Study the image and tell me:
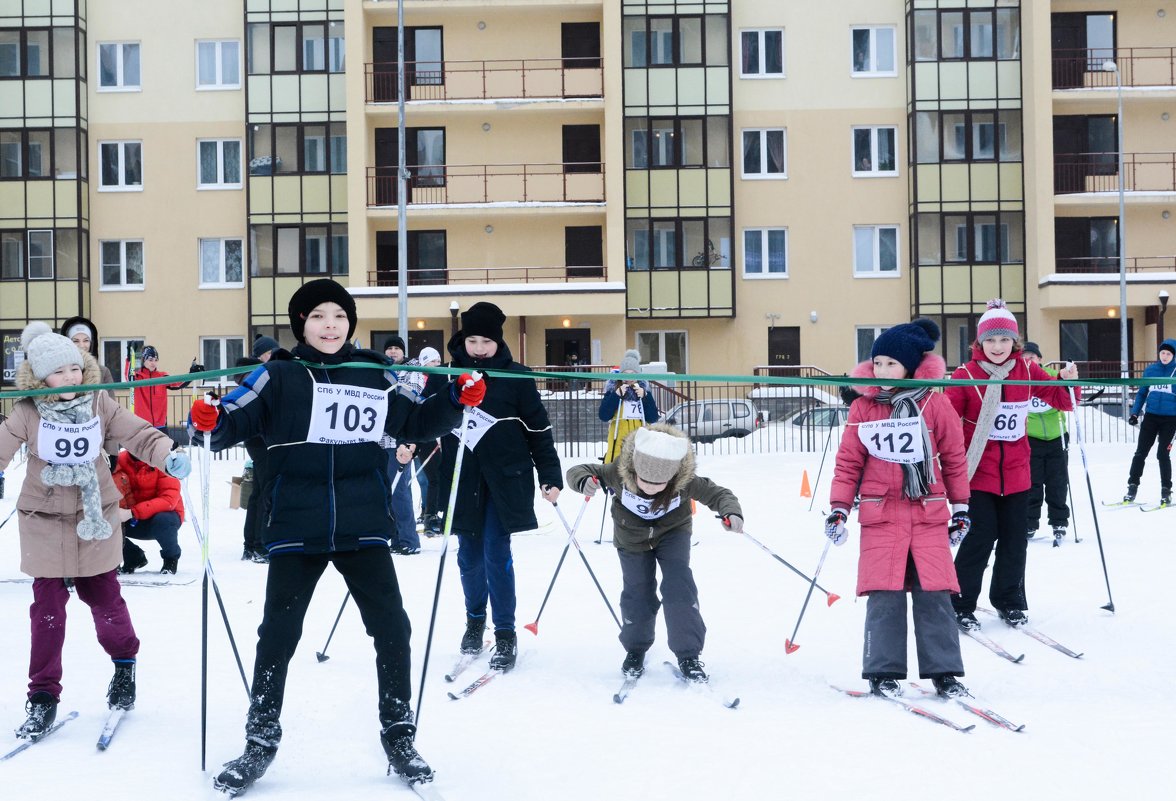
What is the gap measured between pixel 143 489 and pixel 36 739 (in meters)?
4.37

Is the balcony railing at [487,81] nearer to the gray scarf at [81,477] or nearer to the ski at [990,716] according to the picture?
the gray scarf at [81,477]

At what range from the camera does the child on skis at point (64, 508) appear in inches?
192

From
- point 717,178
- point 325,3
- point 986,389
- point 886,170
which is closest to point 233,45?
point 325,3

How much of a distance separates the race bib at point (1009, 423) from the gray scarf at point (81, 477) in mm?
4559

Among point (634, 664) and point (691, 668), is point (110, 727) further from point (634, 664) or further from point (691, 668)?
point (691, 668)

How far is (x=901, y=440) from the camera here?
5.32 metres

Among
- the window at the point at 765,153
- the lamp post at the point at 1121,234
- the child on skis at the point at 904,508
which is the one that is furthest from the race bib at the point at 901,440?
the window at the point at 765,153

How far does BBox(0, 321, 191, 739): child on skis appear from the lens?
488 cm

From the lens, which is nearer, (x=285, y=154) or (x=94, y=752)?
(x=94, y=752)

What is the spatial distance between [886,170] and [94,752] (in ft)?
97.2

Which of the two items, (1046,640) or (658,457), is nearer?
(658,457)

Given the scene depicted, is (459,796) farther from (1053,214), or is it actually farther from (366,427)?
(1053,214)

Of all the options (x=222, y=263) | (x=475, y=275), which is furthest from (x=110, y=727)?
(x=222, y=263)

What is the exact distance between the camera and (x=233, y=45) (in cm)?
3130
